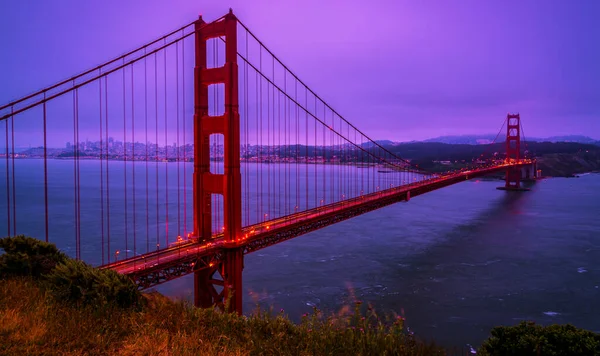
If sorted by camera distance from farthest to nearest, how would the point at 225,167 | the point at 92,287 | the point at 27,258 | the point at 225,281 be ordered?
the point at 225,167
the point at 225,281
the point at 27,258
the point at 92,287

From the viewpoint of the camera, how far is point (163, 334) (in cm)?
409

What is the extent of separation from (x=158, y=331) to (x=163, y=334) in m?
0.11

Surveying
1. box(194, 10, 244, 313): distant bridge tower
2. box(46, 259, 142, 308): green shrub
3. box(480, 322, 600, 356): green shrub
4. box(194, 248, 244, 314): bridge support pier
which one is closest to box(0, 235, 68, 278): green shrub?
box(46, 259, 142, 308): green shrub

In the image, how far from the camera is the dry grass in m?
3.92

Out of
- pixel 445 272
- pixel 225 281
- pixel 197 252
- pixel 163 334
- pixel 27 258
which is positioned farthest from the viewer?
pixel 445 272

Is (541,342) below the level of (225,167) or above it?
below

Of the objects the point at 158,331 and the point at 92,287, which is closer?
the point at 158,331

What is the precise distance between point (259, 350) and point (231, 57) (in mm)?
9896

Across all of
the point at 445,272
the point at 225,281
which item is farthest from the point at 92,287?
the point at 445,272

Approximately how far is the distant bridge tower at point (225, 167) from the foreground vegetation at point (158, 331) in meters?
6.60

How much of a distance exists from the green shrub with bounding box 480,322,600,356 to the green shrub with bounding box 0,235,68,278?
6092mm

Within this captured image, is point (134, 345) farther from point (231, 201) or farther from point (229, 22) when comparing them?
point (229, 22)

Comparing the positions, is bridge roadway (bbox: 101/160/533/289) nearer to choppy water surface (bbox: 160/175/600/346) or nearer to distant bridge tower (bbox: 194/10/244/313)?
distant bridge tower (bbox: 194/10/244/313)

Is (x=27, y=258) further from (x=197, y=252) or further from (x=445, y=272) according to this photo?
(x=445, y=272)
